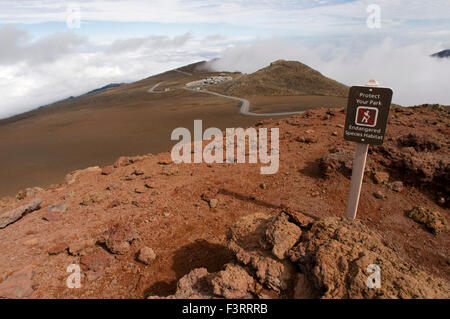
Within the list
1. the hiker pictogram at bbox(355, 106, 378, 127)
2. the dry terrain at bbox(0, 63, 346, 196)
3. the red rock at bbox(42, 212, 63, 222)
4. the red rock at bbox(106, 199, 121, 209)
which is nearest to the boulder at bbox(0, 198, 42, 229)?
the red rock at bbox(42, 212, 63, 222)

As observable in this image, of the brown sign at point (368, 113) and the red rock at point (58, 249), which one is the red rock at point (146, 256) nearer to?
the red rock at point (58, 249)

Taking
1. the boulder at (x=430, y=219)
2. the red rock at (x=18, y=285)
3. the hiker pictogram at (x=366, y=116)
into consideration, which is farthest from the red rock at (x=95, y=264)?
A: the boulder at (x=430, y=219)

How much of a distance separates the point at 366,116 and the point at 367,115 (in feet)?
0.06

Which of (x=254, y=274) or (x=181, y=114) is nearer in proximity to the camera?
(x=254, y=274)

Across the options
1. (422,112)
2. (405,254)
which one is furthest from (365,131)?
(422,112)

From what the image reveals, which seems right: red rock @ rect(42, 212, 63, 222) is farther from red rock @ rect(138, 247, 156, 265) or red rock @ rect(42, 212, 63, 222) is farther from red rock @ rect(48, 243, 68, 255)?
red rock @ rect(138, 247, 156, 265)

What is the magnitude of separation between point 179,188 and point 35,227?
3076mm

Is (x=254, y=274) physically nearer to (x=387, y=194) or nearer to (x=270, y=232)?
(x=270, y=232)

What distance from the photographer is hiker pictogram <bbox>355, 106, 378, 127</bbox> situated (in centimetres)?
380

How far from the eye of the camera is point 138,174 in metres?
7.60

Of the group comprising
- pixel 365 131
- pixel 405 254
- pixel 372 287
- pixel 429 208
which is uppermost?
pixel 365 131

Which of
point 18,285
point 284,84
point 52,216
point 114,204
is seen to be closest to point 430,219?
point 114,204

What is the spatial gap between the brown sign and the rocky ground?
149 cm

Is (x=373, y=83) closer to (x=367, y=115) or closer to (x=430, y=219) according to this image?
(x=367, y=115)
